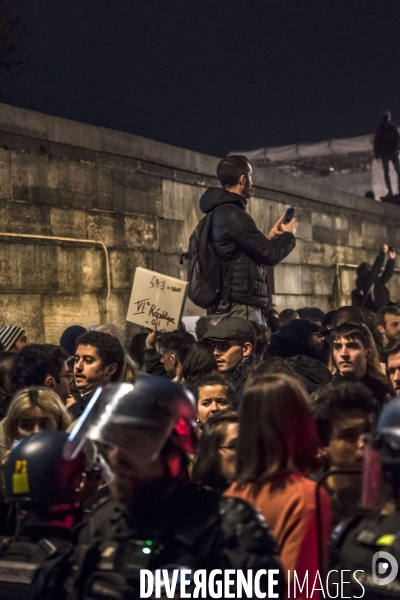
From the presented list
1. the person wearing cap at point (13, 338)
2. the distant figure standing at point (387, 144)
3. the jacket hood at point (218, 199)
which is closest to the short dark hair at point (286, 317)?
the jacket hood at point (218, 199)

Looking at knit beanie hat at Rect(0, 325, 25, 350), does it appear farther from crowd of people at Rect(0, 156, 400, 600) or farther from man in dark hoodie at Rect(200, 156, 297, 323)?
crowd of people at Rect(0, 156, 400, 600)

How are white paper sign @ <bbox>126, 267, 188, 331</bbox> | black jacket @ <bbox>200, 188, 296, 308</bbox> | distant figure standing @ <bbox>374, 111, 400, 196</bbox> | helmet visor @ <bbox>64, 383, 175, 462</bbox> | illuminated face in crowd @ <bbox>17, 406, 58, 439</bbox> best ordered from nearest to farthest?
helmet visor @ <bbox>64, 383, 175, 462</bbox>
illuminated face in crowd @ <bbox>17, 406, 58, 439</bbox>
black jacket @ <bbox>200, 188, 296, 308</bbox>
white paper sign @ <bbox>126, 267, 188, 331</bbox>
distant figure standing @ <bbox>374, 111, 400, 196</bbox>

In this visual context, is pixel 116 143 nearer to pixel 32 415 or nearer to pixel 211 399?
pixel 211 399

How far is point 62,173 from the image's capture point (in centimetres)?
925

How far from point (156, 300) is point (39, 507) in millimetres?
4473

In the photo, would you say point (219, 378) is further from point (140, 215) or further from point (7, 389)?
point (140, 215)

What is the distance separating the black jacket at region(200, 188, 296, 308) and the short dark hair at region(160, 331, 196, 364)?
478 mm

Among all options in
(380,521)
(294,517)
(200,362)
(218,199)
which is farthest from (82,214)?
(380,521)

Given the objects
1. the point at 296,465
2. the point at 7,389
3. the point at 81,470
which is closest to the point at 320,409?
the point at 296,465

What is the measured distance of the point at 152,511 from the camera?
2607 millimetres

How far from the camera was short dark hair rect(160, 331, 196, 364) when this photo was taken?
22.1 ft

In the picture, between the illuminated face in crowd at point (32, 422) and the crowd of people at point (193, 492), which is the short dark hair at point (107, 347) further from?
the illuminated face in crowd at point (32, 422)

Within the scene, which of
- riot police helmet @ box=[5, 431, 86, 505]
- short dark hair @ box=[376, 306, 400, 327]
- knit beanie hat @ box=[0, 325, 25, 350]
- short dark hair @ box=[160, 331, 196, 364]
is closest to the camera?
riot police helmet @ box=[5, 431, 86, 505]

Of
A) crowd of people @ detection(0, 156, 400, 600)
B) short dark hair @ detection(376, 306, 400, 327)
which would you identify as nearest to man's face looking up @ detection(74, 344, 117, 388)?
crowd of people @ detection(0, 156, 400, 600)
